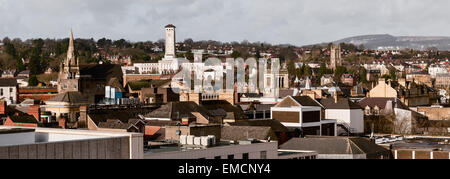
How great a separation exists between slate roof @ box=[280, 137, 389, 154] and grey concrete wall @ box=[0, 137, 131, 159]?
19.8 m

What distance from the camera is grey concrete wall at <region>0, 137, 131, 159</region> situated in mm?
21641

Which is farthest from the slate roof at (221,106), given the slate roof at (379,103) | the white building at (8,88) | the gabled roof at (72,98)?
the white building at (8,88)

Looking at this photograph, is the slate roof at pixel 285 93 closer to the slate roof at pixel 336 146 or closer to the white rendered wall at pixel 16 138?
the slate roof at pixel 336 146

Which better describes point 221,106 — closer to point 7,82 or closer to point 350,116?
point 350,116

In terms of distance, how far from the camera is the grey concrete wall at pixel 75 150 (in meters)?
21.6

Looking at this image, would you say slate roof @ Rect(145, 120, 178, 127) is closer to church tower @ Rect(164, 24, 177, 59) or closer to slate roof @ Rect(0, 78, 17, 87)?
slate roof @ Rect(0, 78, 17, 87)

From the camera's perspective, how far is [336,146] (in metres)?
42.5

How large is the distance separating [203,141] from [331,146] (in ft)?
46.0

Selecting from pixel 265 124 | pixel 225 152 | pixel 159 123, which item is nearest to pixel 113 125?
pixel 159 123

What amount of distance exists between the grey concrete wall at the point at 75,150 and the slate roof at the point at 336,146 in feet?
64.9

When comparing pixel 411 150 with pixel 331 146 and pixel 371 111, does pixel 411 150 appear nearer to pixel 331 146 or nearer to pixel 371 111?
pixel 331 146

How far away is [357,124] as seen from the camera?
7050cm

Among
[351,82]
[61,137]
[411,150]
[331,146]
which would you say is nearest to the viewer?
[61,137]

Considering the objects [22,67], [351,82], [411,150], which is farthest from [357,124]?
[22,67]
